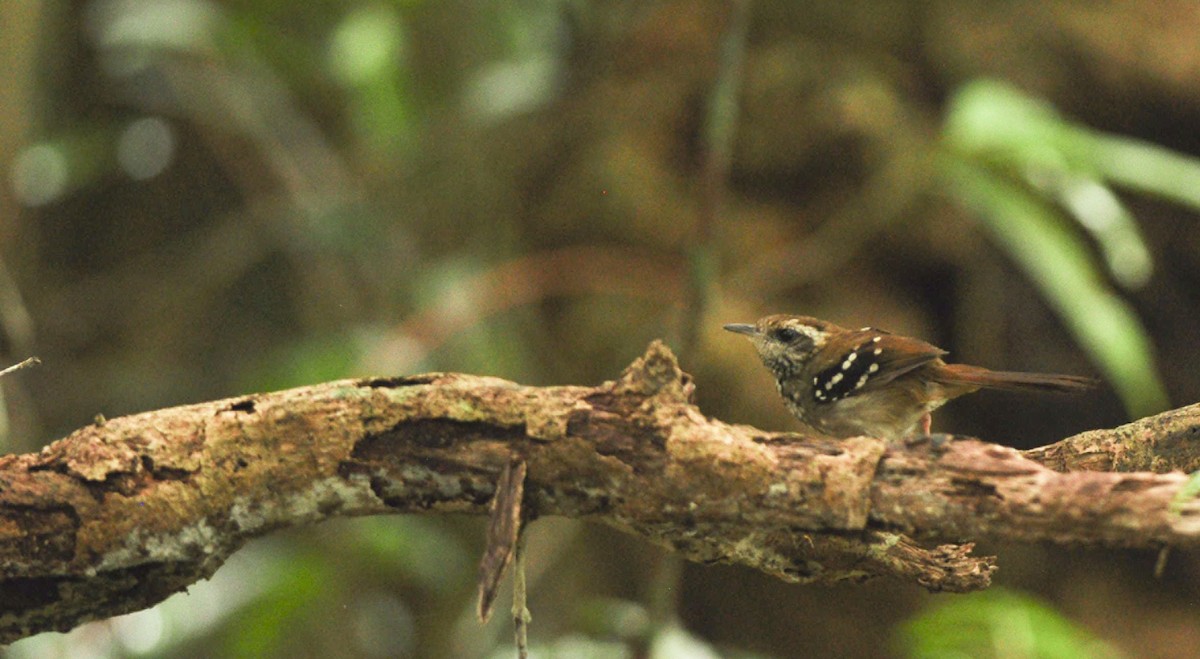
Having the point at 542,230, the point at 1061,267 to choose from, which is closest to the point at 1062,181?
the point at 1061,267

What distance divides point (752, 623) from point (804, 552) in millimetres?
3907

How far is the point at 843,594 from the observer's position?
5688 millimetres

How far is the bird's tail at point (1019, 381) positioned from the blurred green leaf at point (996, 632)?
2.65ft

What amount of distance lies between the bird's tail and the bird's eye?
0.52m

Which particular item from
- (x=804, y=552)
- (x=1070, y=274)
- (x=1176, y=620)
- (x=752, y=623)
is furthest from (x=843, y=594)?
(x=804, y=552)

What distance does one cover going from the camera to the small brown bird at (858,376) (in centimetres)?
298

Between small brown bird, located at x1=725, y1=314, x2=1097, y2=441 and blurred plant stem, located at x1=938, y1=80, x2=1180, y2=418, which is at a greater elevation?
blurred plant stem, located at x1=938, y1=80, x2=1180, y2=418

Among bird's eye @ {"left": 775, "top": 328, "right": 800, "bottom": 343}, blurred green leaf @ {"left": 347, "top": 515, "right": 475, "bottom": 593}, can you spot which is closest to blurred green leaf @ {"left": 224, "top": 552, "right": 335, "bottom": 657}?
blurred green leaf @ {"left": 347, "top": 515, "right": 475, "bottom": 593}

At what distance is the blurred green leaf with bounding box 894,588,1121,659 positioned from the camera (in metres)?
3.27

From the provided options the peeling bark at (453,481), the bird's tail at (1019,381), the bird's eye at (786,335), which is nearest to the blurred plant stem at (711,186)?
the bird's eye at (786,335)

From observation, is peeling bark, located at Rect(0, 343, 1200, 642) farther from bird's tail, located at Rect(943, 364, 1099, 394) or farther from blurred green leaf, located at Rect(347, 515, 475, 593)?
blurred green leaf, located at Rect(347, 515, 475, 593)

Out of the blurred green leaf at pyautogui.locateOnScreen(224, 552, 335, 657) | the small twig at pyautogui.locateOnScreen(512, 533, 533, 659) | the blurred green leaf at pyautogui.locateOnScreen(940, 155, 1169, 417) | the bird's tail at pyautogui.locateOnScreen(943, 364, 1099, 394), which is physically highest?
the blurred green leaf at pyautogui.locateOnScreen(940, 155, 1169, 417)

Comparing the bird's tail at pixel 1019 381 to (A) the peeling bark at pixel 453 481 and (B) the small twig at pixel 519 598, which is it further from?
(B) the small twig at pixel 519 598

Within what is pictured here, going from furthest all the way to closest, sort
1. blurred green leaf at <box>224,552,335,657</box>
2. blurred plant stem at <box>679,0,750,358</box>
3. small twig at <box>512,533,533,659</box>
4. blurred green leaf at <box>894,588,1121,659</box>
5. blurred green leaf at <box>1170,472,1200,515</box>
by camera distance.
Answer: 1. blurred green leaf at <box>224,552,335,657</box>
2. blurred plant stem at <box>679,0,750,358</box>
3. blurred green leaf at <box>894,588,1121,659</box>
4. small twig at <box>512,533,533,659</box>
5. blurred green leaf at <box>1170,472,1200,515</box>
